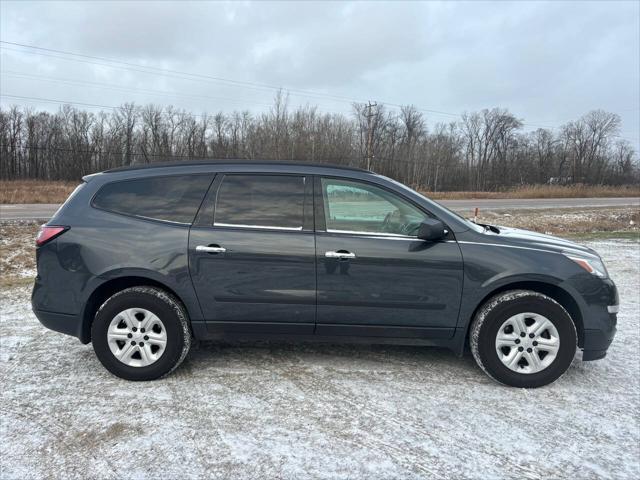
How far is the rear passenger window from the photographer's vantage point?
3.55m

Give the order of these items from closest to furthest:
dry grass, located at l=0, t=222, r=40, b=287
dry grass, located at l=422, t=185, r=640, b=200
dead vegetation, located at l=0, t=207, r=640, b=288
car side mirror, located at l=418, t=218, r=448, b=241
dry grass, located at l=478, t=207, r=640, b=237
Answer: car side mirror, located at l=418, t=218, r=448, b=241 < dry grass, located at l=0, t=222, r=40, b=287 < dead vegetation, located at l=0, t=207, r=640, b=288 < dry grass, located at l=478, t=207, r=640, b=237 < dry grass, located at l=422, t=185, r=640, b=200

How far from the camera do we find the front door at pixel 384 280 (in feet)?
11.2

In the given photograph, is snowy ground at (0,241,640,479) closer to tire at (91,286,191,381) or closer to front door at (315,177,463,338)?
tire at (91,286,191,381)

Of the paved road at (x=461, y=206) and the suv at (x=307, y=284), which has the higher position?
the paved road at (x=461, y=206)

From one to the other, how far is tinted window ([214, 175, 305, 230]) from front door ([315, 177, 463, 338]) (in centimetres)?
25

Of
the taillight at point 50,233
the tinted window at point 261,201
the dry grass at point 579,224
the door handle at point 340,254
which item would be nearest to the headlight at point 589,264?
the door handle at point 340,254

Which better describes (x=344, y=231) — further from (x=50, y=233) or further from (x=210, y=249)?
(x=50, y=233)

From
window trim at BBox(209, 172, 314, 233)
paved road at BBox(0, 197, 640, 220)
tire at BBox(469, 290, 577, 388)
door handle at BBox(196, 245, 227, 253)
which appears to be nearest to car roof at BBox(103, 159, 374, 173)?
window trim at BBox(209, 172, 314, 233)

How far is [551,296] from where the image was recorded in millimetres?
3594

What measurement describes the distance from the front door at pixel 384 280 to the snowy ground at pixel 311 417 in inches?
18.5

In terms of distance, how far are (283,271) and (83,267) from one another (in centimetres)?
160

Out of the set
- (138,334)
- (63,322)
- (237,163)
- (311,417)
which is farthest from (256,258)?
(63,322)

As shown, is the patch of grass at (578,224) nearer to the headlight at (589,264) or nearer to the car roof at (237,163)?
the headlight at (589,264)

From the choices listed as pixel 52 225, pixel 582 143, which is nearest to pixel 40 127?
pixel 52 225
